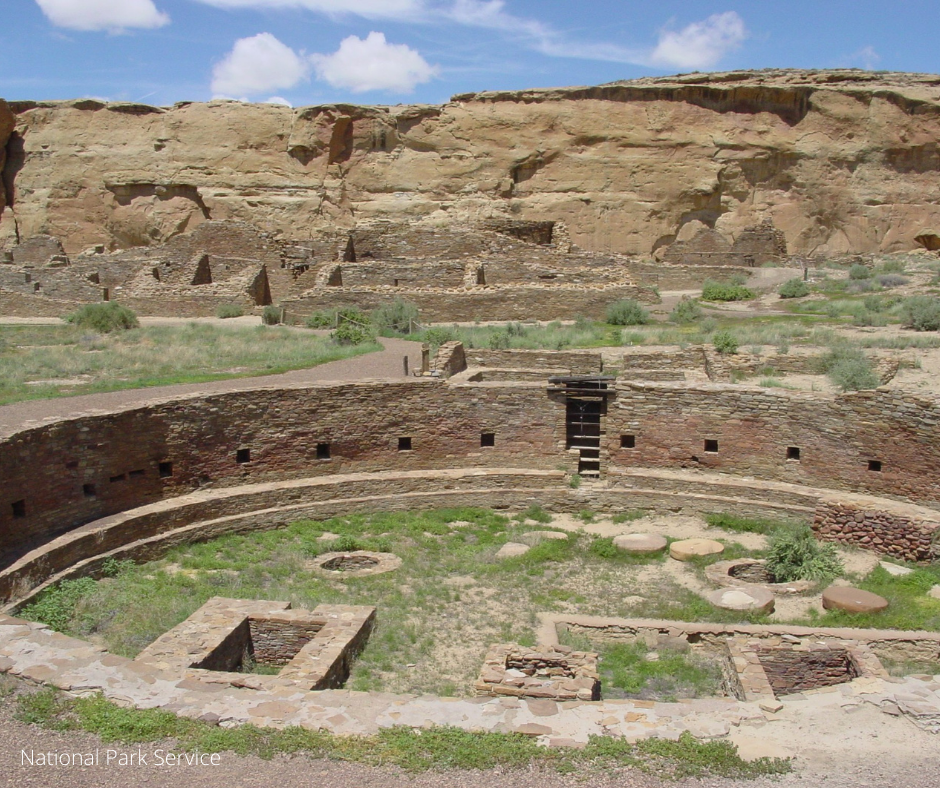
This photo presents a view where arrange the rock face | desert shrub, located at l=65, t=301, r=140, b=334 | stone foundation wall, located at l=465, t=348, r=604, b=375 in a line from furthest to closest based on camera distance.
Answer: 1. the rock face
2. desert shrub, located at l=65, t=301, r=140, b=334
3. stone foundation wall, located at l=465, t=348, r=604, b=375

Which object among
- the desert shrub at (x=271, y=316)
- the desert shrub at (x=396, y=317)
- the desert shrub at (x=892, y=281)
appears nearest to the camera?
the desert shrub at (x=396, y=317)

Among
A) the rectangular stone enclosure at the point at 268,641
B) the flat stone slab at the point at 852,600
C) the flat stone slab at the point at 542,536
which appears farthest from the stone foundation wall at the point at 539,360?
the rectangular stone enclosure at the point at 268,641

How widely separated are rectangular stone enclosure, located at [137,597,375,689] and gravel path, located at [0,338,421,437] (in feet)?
13.7

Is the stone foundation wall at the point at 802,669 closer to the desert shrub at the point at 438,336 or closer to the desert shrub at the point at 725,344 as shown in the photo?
the desert shrub at the point at 725,344

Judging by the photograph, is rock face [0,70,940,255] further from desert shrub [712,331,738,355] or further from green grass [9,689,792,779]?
green grass [9,689,792,779]

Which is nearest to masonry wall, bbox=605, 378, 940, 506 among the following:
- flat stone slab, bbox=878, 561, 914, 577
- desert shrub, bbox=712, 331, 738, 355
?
flat stone slab, bbox=878, 561, 914, 577

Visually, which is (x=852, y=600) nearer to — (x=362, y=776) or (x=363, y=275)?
(x=362, y=776)

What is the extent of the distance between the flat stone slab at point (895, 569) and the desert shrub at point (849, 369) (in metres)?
3.55

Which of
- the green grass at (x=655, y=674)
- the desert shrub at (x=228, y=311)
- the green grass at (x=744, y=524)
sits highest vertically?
the desert shrub at (x=228, y=311)

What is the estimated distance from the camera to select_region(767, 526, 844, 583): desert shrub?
11.3 meters

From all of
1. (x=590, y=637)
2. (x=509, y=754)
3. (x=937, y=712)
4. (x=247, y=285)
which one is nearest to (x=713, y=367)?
(x=590, y=637)

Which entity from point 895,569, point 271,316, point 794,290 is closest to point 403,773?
point 895,569

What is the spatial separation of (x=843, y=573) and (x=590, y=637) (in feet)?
12.6

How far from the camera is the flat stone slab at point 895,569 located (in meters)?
11.3
